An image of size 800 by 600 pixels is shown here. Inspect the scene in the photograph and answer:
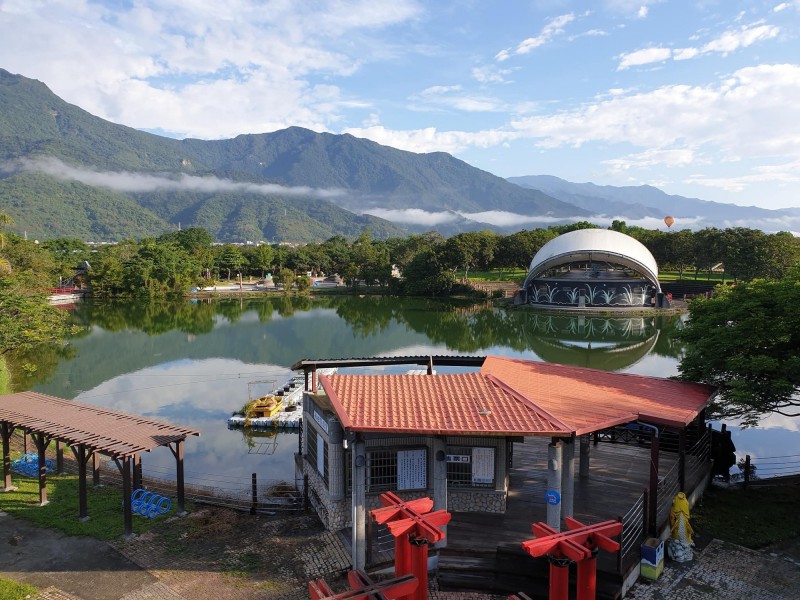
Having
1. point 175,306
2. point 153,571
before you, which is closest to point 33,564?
point 153,571

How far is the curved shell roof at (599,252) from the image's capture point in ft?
149

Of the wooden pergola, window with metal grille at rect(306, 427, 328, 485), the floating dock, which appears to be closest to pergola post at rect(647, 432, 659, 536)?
window with metal grille at rect(306, 427, 328, 485)

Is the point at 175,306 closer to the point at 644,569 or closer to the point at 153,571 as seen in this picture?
the point at 153,571

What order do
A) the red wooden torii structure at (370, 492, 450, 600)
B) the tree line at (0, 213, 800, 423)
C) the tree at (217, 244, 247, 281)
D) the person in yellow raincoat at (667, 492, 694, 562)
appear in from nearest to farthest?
the red wooden torii structure at (370, 492, 450, 600) → the person in yellow raincoat at (667, 492, 694, 562) → the tree line at (0, 213, 800, 423) → the tree at (217, 244, 247, 281)

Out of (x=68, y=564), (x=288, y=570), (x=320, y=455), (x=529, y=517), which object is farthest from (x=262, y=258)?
(x=529, y=517)

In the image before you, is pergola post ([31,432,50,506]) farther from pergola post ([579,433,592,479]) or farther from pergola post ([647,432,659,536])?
pergola post ([647,432,659,536])

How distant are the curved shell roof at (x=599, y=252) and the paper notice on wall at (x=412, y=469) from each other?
3981 cm

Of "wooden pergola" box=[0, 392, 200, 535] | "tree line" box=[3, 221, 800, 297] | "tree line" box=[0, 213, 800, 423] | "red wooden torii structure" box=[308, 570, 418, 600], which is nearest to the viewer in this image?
"red wooden torii structure" box=[308, 570, 418, 600]

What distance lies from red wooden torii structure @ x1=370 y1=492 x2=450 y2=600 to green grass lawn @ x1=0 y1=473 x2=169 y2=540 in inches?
197

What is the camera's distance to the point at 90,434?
9.76 meters

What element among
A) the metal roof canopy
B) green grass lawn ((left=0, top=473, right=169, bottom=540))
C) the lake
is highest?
the metal roof canopy

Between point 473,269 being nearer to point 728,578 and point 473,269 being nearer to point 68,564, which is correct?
point 728,578

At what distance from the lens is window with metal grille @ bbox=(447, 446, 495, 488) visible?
904 cm

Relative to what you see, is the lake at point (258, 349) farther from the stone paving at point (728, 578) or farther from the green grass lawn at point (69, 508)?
the stone paving at point (728, 578)
